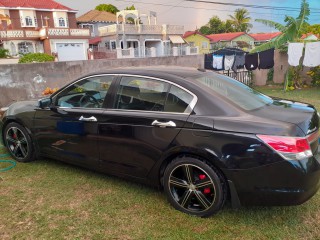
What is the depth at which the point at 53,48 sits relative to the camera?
29.8 m

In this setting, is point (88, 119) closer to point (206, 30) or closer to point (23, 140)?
point (23, 140)

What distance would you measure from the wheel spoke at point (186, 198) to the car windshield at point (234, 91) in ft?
3.42

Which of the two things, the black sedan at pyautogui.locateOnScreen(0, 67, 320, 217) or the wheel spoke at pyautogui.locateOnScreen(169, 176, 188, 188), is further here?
the wheel spoke at pyautogui.locateOnScreen(169, 176, 188, 188)

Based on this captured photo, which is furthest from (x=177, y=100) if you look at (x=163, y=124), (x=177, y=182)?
(x=177, y=182)

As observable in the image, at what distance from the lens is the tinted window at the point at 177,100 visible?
9.39 ft

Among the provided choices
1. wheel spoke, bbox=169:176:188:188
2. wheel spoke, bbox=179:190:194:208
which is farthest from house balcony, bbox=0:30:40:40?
wheel spoke, bbox=179:190:194:208

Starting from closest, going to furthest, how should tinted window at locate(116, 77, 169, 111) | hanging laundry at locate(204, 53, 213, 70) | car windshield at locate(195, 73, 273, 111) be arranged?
car windshield at locate(195, 73, 273, 111), tinted window at locate(116, 77, 169, 111), hanging laundry at locate(204, 53, 213, 70)

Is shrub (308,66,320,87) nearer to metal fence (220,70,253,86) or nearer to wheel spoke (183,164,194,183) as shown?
metal fence (220,70,253,86)

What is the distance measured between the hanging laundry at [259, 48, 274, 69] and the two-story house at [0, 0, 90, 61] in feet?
76.4

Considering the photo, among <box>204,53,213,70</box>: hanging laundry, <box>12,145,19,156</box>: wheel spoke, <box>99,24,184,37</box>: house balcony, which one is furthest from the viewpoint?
<box>99,24,184,37</box>: house balcony

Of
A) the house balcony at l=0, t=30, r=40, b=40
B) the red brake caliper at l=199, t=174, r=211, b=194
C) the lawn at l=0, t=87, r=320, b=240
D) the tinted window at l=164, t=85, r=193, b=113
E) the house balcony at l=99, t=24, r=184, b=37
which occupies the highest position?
the house balcony at l=99, t=24, r=184, b=37

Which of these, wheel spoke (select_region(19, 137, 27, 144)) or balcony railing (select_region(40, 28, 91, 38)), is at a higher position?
balcony railing (select_region(40, 28, 91, 38))

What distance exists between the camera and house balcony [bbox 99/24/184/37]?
32.3 metres

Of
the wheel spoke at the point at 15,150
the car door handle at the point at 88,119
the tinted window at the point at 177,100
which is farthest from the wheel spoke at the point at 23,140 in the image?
the tinted window at the point at 177,100
